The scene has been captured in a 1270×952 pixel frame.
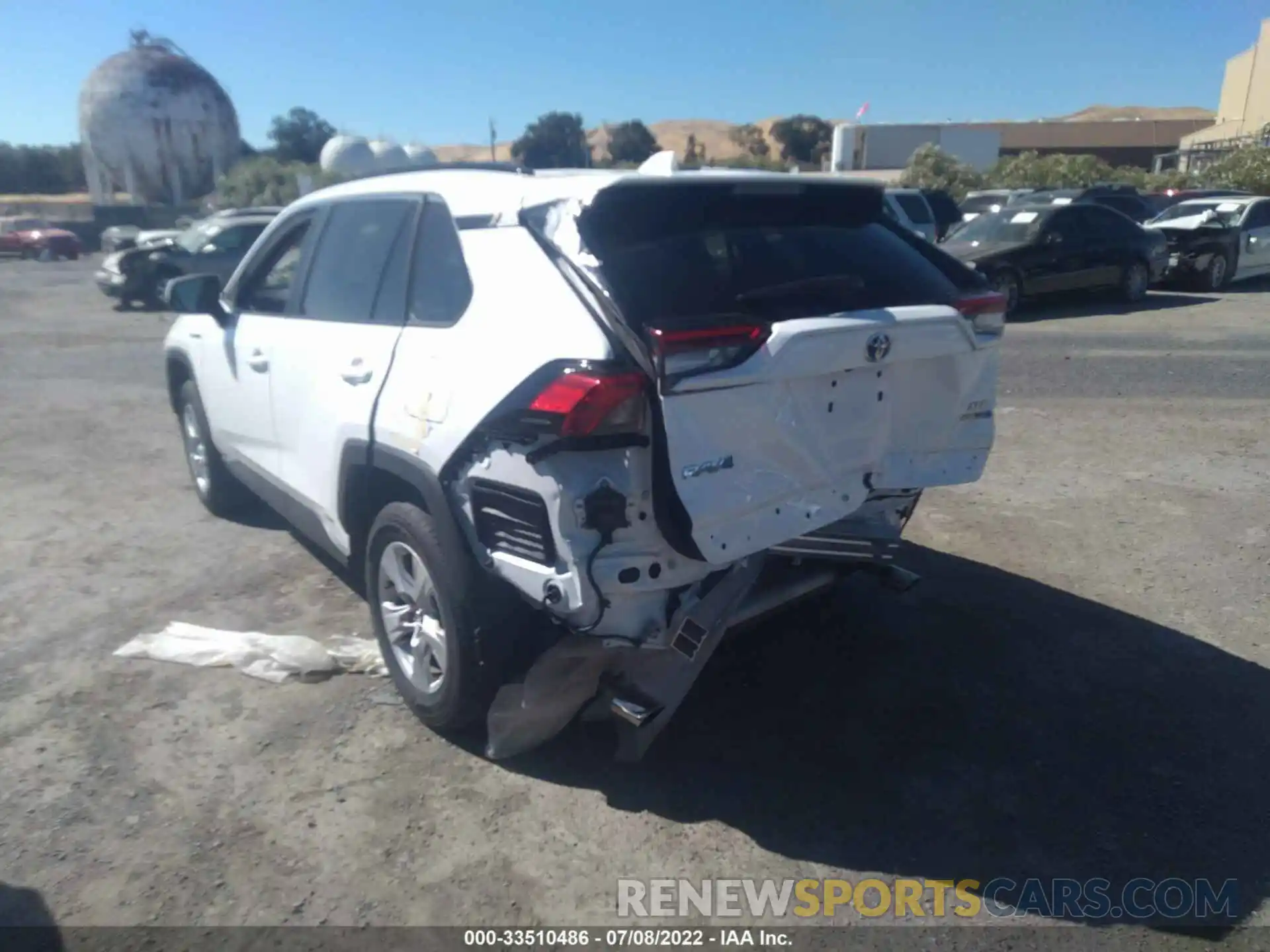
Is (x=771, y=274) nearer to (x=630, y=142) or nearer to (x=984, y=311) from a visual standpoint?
(x=984, y=311)

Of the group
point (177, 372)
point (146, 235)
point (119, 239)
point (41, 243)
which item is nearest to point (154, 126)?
point (41, 243)

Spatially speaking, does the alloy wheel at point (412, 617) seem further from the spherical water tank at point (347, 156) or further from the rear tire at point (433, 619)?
the spherical water tank at point (347, 156)

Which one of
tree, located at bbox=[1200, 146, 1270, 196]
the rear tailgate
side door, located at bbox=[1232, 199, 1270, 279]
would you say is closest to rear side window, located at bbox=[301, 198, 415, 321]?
the rear tailgate

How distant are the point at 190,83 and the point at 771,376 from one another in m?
60.4

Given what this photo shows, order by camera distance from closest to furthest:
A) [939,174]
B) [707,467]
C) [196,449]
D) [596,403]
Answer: [596,403]
[707,467]
[196,449]
[939,174]

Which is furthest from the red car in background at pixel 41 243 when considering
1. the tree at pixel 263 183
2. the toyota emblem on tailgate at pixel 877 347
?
the toyota emblem on tailgate at pixel 877 347

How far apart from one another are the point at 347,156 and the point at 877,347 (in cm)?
5316

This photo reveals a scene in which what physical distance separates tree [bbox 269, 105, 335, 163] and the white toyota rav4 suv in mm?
82365

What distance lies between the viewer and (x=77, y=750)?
3.72 m

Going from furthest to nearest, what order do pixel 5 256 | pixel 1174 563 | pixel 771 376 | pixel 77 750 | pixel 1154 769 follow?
pixel 5 256 < pixel 1174 563 < pixel 77 750 < pixel 1154 769 < pixel 771 376

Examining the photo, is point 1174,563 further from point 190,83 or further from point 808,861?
point 190,83

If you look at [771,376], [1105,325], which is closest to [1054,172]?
[1105,325]

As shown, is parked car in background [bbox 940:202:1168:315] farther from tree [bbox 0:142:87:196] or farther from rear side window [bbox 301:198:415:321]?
tree [bbox 0:142:87:196]

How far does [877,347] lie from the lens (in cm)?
322
